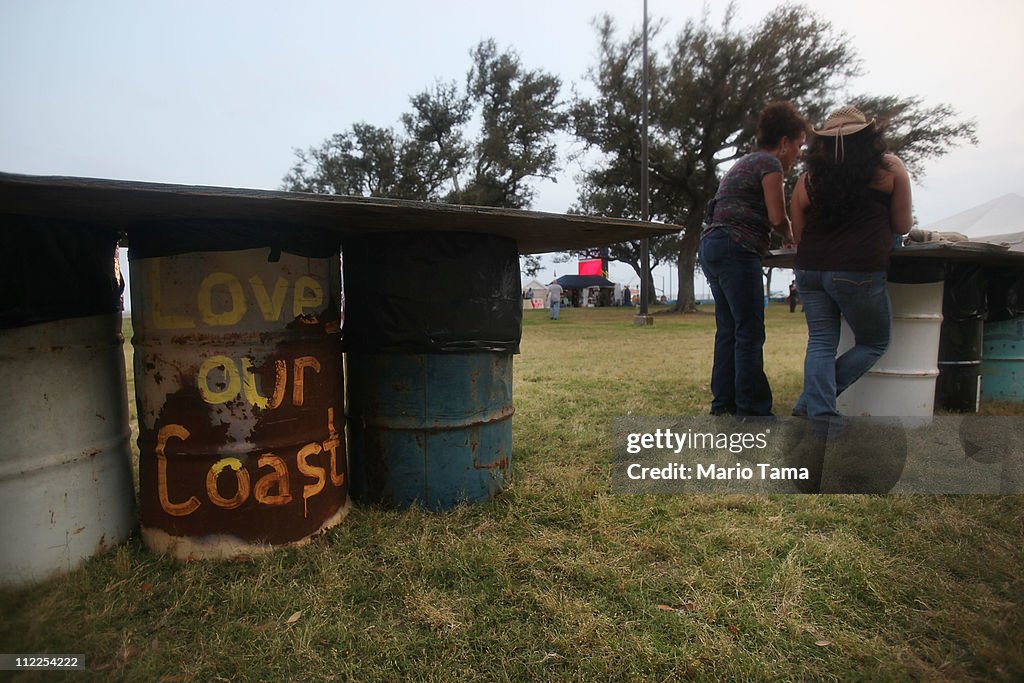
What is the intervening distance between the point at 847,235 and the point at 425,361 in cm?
214

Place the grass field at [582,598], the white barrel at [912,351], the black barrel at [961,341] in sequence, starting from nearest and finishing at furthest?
the grass field at [582,598]
the white barrel at [912,351]
the black barrel at [961,341]

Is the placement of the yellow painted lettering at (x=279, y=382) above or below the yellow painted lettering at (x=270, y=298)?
below

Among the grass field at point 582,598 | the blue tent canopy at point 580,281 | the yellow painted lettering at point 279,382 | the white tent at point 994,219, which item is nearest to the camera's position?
the grass field at point 582,598

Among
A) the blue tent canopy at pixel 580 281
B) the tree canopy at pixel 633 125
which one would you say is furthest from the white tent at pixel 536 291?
the tree canopy at pixel 633 125

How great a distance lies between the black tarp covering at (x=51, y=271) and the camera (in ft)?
5.58

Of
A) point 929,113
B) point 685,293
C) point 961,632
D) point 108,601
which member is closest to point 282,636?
point 108,601

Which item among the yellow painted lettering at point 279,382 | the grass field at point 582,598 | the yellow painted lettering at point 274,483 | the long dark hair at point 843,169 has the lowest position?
the grass field at point 582,598

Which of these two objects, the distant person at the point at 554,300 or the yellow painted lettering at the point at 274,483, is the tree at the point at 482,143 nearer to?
the distant person at the point at 554,300

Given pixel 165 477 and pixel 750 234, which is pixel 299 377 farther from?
pixel 750 234

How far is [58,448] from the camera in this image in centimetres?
183

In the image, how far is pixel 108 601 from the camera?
1.68 metres

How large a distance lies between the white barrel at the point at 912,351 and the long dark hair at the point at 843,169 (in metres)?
1.16

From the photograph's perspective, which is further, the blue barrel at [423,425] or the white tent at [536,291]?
the white tent at [536,291]

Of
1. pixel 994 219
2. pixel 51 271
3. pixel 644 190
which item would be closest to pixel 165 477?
pixel 51 271
